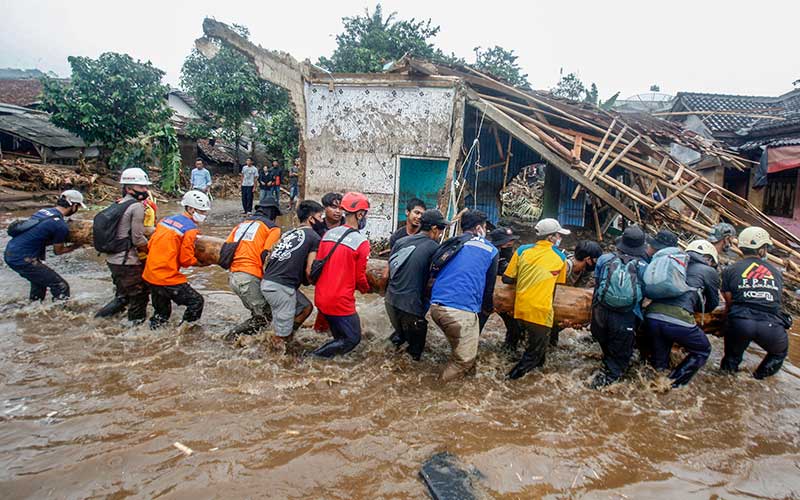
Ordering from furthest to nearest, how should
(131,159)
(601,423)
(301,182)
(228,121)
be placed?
(228,121), (131,159), (301,182), (601,423)

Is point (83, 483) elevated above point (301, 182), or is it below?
below

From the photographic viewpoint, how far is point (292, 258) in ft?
14.9

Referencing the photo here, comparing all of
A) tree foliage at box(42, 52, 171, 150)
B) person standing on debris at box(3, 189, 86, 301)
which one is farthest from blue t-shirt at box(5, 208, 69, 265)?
tree foliage at box(42, 52, 171, 150)

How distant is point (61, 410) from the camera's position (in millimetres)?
3586

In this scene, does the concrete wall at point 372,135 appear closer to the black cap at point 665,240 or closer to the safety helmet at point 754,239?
the black cap at point 665,240

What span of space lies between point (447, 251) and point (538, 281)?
0.90 meters

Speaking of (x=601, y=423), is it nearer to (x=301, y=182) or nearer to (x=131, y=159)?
(x=301, y=182)

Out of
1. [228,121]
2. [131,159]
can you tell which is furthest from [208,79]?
[131,159]

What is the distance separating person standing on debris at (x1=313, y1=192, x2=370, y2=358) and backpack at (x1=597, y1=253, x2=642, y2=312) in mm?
2252

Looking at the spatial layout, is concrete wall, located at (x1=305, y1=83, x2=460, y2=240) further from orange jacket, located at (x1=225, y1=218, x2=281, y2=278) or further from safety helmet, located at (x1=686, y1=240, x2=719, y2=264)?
safety helmet, located at (x1=686, y1=240, x2=719, y2=264)

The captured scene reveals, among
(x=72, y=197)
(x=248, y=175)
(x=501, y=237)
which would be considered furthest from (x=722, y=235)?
(x=248, y=175)

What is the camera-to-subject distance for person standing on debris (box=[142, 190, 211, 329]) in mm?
4988

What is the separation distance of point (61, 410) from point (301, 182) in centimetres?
724

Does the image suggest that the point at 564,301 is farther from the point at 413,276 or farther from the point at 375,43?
the point at 375,43
